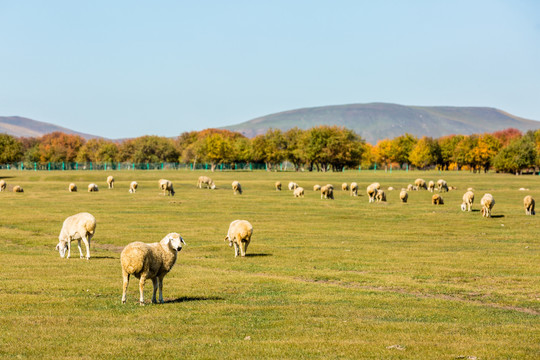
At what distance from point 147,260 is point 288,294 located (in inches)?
202

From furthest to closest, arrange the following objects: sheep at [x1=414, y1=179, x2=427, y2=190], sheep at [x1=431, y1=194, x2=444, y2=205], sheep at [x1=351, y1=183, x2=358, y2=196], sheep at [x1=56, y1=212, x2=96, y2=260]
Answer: sheep at [x1=414, y1=179, x2=427, y2=190], sheep at [x1=351, y1=183, x2=358, y2=196], sheep at [x1=431, y1=194, x2=444, y2=205], sheep at [x1=56, y1=212, x2=96, y2=260]

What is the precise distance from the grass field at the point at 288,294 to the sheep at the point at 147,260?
2.47 ft

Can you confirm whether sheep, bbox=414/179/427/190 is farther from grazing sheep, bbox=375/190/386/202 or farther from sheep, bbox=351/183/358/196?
grazing sheep, bbox=375/190/386/202

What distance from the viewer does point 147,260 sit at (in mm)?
17594

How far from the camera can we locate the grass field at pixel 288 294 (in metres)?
14.2

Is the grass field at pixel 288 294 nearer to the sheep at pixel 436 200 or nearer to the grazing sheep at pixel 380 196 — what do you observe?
the sheep at pixel 436 200

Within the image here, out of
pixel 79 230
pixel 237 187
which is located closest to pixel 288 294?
pixel 79 230

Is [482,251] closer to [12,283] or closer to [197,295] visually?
[197,295]

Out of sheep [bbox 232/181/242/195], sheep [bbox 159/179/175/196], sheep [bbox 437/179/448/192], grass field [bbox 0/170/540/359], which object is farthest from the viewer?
sheep [bbox 437/179/448/192]

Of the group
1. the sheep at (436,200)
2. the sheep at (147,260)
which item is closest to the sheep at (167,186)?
the sheep at (436,200)

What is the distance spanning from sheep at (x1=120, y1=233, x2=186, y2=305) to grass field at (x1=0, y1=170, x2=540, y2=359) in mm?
753

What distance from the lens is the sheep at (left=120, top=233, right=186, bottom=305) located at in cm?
1744

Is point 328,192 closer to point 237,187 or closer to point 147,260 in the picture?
point 237,187

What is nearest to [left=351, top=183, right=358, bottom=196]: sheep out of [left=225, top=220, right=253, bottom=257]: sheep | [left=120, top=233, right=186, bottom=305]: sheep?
[left=225, top=220, right=253, bottom=257]: sheep
